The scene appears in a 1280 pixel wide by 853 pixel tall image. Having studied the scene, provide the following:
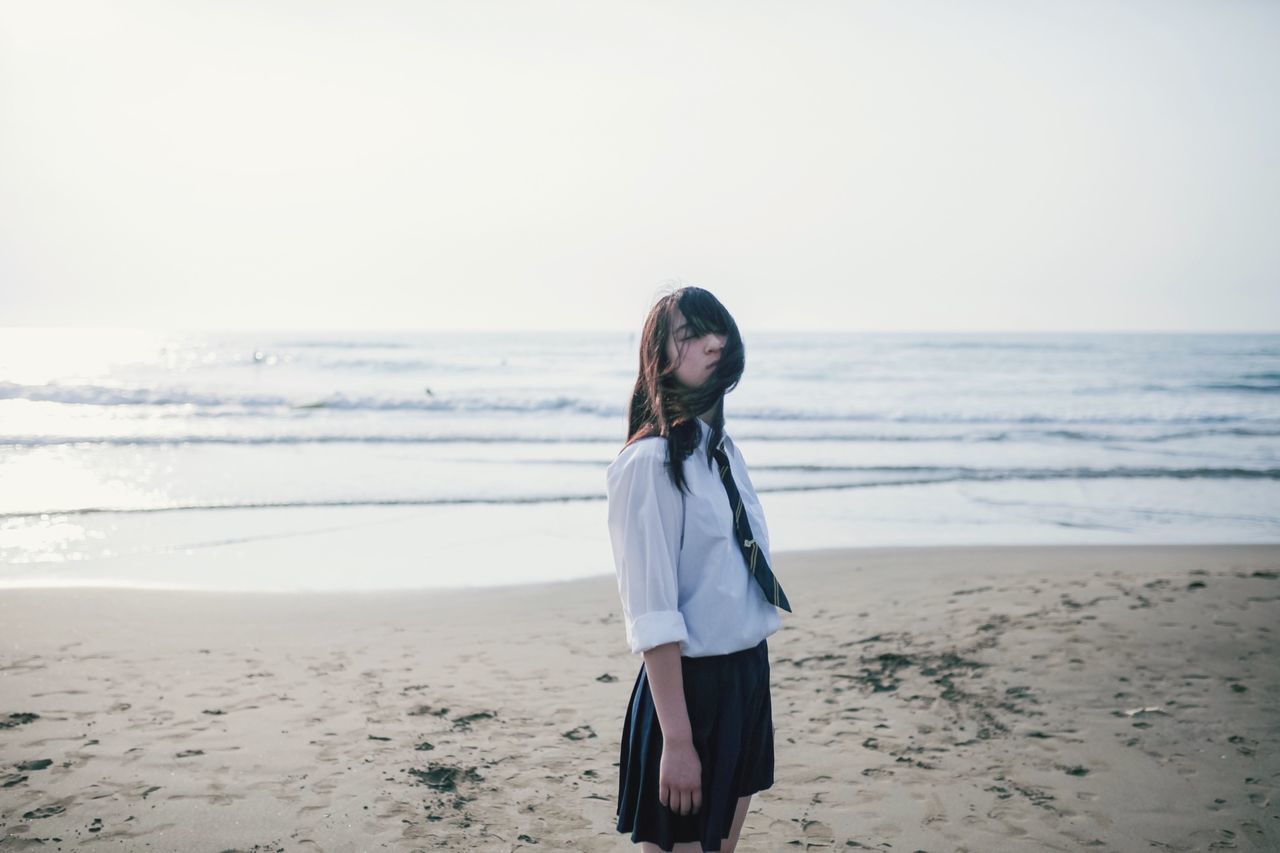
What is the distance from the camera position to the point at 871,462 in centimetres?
1581

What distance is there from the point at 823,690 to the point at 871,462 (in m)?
11.2

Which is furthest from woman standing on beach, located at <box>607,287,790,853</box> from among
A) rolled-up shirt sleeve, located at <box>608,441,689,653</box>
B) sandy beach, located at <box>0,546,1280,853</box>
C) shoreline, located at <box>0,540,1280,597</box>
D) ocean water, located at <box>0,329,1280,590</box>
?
ocean water, located at <box>0,329,1280,590</box>

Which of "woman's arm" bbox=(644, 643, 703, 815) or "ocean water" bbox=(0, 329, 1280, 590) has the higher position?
"woman's arm" bbox=(644, 643, 703, 815)

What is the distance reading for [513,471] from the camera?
572 inches

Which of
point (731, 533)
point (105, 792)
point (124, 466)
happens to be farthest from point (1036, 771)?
point (124, 466)

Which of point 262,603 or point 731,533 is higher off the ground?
point 731,533

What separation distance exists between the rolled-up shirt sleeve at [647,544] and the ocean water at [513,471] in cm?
617

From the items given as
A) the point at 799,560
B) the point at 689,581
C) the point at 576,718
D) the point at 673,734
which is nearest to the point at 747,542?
the point at 689,581

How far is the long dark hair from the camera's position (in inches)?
72.6

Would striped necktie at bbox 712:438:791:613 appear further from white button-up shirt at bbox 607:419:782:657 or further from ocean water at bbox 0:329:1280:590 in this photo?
ocean water at bbox 0:329:1280:590

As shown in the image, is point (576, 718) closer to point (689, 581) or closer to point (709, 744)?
point (709, 744)

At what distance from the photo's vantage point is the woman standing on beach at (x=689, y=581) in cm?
174

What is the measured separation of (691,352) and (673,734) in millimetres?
780

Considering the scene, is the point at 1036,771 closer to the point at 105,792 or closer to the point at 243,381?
the point at 105,792
